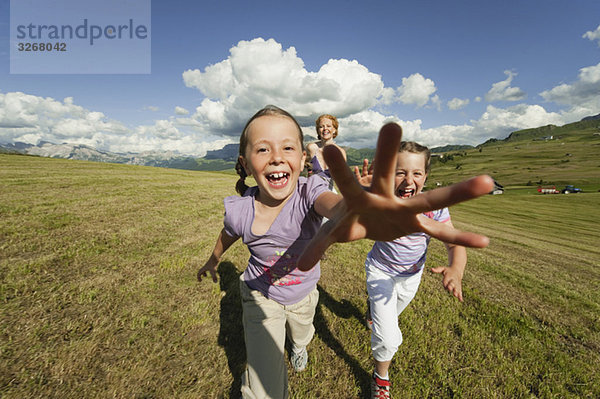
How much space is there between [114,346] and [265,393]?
238 centimetres

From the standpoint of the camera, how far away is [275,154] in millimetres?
2291

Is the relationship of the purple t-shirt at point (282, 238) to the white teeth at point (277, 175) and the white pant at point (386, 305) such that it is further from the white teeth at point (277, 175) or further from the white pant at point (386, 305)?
the white pant at point (386, 305)

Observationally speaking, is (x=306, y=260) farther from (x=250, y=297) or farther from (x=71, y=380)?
(x=71, y=380)

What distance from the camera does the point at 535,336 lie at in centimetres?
379

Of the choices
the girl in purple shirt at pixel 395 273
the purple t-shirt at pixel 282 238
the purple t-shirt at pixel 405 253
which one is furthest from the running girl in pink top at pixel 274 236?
the purple t-shirt at pixel 405 253

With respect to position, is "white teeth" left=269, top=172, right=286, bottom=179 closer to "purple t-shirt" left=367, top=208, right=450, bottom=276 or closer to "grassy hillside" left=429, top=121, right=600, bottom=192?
"purple t-shirt" left=367, top=208, right=450, bottom=276

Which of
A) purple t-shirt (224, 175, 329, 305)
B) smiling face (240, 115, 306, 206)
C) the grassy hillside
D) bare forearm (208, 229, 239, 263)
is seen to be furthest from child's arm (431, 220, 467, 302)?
the grassy hillside

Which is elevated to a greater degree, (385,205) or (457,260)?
(385,205)

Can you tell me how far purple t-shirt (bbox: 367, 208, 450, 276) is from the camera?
10.4 feet

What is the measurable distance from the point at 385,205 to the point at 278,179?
1.41 m

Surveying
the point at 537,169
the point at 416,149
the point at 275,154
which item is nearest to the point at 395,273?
the point at 416,149

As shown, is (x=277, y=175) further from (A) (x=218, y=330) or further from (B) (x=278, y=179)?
(A) (x=218, y=330)

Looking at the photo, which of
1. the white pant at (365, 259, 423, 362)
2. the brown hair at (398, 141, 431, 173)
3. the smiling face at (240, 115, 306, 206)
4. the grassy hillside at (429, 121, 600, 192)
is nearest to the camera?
the smiling face at (240, 115, 306, 206)

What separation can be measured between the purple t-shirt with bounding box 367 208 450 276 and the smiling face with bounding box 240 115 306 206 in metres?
1.67
